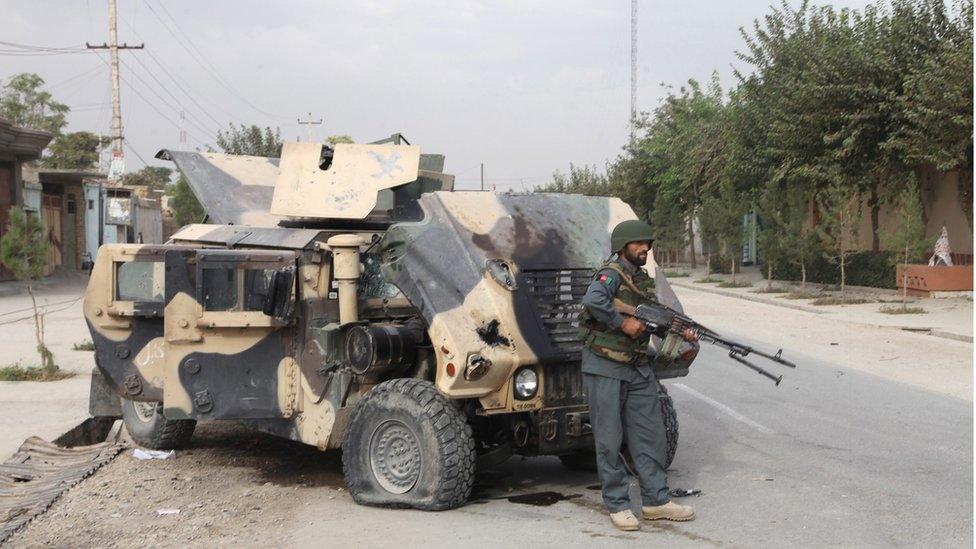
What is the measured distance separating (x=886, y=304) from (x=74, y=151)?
50.8 metres

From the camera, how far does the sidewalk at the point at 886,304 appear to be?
1886 centimetres

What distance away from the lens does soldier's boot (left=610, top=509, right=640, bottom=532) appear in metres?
5.85

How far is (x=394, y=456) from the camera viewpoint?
6.41 metres

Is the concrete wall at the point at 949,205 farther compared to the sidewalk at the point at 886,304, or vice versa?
the concrete wall at the point at 949,205

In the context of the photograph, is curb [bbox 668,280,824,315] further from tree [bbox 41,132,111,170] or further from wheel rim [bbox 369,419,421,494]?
tree [bbox 41,132,111,170]

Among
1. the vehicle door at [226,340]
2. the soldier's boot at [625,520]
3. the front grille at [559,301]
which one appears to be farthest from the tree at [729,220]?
the soldier's boot at [625,520]

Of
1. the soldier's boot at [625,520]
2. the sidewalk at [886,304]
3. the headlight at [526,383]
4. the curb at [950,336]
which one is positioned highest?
the headlight at [526,383]

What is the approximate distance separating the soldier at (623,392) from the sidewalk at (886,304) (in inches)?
513

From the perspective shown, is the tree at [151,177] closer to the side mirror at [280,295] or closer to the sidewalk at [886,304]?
the sidewalk at [886,304]

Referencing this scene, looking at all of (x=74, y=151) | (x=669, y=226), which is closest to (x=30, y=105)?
(x=74, y=151)

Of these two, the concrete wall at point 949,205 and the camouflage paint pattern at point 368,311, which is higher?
the concrete wall at point 949,205

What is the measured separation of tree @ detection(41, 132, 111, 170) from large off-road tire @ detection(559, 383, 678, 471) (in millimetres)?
58219

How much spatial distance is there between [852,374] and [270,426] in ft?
26.7

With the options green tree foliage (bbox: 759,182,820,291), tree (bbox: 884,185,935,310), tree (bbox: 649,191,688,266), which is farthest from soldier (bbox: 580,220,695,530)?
tree (bbox: 649,191,688,266)
